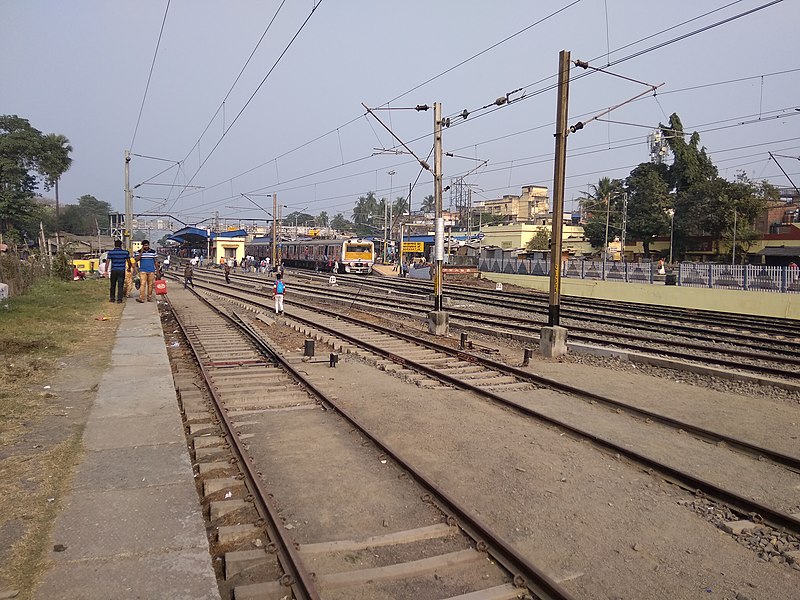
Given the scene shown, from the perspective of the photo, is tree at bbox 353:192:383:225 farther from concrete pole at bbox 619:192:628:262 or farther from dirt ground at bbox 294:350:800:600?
dirt ground at bbox 294:350:800:600

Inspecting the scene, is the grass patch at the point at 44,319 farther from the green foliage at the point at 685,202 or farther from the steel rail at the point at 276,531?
the green foliage at the point at 685,202

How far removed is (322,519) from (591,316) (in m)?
19.1

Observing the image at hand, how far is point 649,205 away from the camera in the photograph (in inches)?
2244

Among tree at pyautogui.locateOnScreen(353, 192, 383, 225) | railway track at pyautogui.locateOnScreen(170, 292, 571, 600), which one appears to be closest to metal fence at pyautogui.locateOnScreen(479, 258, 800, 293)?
→ railway track at pyautogui.locateOnScreen(170, 292, 571, 600)

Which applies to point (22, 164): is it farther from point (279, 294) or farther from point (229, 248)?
point (279, 294)

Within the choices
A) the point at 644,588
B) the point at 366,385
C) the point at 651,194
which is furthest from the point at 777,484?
the point at 651,194

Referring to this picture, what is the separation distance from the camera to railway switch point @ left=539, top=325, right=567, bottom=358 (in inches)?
563

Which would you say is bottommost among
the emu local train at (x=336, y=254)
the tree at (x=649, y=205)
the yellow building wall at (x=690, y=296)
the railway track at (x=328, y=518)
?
the railway track at (x=328, y=518)

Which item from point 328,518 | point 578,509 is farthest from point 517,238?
point 328,518

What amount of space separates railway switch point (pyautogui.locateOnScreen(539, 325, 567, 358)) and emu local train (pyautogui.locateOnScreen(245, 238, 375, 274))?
39359mm

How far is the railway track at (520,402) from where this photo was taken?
580 cm

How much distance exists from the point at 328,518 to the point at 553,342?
9.94 metres

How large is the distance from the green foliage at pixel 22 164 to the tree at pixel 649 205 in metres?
53.5

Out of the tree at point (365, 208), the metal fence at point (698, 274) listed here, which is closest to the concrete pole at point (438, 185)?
the metal fence at point (698, 274)
